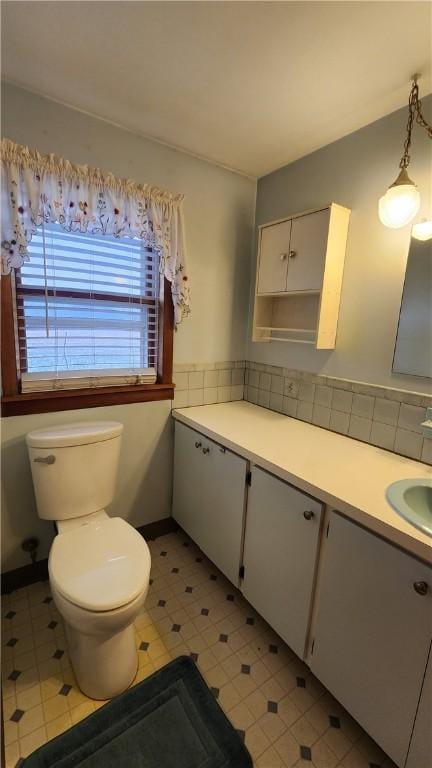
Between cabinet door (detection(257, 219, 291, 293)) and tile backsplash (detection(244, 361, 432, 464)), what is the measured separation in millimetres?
508

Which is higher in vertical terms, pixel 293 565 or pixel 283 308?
pixel 283 308

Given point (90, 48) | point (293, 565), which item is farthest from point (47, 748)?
point (90, 48)

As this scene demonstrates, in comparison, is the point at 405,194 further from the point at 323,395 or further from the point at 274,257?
the point at 323,395

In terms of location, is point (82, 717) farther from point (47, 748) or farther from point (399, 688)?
point (399, 688)

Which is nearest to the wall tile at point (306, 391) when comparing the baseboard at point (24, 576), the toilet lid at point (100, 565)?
the toilet lid at point (100, 565)

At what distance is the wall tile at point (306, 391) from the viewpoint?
183cm

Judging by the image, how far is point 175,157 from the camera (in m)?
1.77

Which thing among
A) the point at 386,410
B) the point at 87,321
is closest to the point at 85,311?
the point at 87,321

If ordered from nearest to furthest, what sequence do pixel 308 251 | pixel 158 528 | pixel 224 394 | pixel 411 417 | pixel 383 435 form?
pixel 411 417, pixel 383 435, pixel 308 251, pixel 158 528, pixel 224 394

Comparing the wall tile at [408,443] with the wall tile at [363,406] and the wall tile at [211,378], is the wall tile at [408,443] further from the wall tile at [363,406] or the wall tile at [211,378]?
the wall tile at [211,378]

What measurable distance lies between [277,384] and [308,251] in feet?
2.59

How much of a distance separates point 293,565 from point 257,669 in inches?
19.5

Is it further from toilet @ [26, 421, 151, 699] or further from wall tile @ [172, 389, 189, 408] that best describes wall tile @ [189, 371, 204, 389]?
toilet @ [26, 421, 151, 699]

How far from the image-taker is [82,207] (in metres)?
1.46
